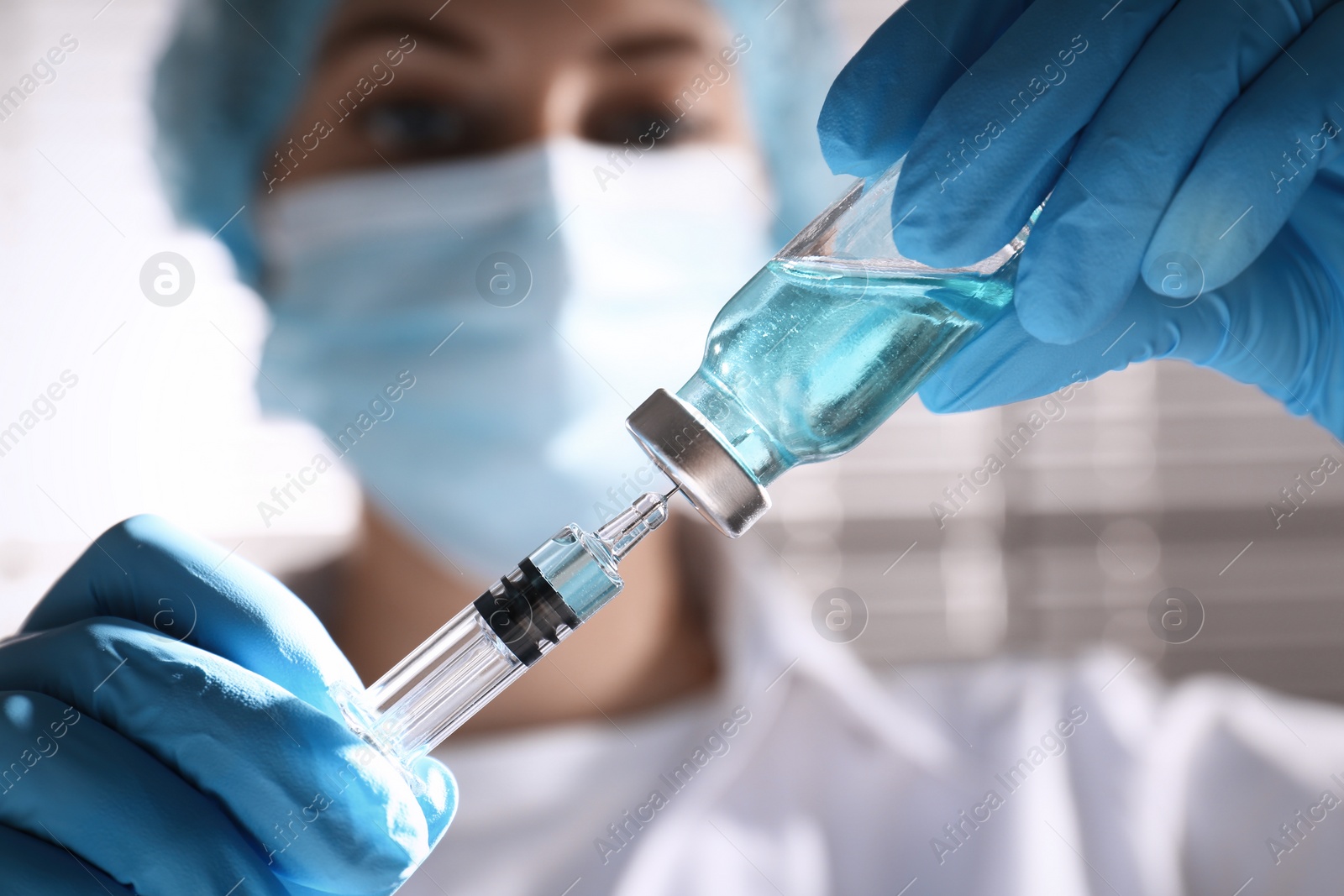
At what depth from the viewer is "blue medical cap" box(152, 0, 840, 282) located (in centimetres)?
194

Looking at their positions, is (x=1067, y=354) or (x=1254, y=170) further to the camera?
(x=1067, y=354)

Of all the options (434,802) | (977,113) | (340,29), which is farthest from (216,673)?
(340,29)

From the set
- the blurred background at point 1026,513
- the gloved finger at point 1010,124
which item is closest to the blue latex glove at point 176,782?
the gloved finger at point 1010,124

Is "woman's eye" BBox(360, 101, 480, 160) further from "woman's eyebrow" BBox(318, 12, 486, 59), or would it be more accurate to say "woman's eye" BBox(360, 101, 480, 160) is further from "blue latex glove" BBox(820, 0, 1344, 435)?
"blue latex glove" BBox(820, 0, 1344, 435)

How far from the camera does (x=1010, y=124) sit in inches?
Answer: 35.7

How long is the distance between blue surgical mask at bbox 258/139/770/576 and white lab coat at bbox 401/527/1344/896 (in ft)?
1.52

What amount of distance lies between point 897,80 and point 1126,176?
240mm

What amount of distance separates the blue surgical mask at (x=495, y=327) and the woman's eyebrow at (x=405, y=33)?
0.67 feet

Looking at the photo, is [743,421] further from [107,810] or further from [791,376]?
[107,810]

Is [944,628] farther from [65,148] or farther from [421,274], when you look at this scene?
[65,148]

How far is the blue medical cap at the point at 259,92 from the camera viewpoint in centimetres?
194

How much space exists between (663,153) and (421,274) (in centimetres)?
52

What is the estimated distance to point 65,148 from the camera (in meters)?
2.65

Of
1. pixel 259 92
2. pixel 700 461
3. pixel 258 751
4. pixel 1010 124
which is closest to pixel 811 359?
pixel 700 461
